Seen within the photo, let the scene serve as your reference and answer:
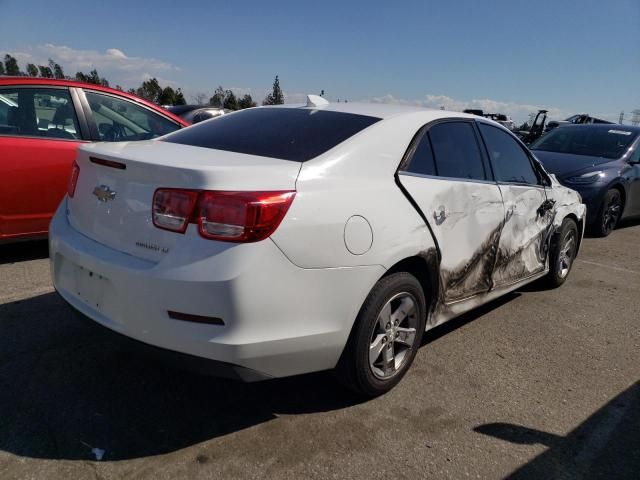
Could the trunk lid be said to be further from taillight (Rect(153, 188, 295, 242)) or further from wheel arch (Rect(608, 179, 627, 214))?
wheel arch (Rect(608, 179, 627, 214))

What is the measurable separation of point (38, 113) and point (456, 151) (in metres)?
3.70

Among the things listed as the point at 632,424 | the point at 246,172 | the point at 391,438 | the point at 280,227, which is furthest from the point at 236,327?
the point at 632,424

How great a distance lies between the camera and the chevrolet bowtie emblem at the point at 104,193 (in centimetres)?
255

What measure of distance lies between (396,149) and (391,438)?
1.52m

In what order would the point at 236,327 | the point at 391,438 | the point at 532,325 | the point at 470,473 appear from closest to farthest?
the point at 236,327 → the point at 470,473 → the point at 391,438 → the point at 532,325

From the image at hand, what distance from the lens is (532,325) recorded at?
13.8 ft

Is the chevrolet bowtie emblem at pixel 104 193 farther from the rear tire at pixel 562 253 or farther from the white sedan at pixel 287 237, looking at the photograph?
the rear tire at pixel 562 253

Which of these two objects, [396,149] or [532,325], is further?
[532,325]

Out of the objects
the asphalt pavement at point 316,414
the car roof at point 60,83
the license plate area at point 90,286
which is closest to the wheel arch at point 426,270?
the asphalt pavement at point 316,414

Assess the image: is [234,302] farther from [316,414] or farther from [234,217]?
[316,414]

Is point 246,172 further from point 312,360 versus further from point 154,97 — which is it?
point 154,97

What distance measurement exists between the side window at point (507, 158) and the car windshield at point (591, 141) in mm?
4806

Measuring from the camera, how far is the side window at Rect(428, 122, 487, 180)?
329 cm

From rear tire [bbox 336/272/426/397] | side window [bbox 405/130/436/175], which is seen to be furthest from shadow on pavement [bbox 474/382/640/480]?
side window [bbox 405/130/436/175]
